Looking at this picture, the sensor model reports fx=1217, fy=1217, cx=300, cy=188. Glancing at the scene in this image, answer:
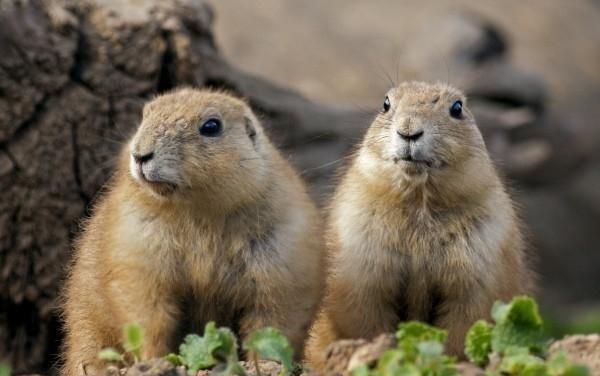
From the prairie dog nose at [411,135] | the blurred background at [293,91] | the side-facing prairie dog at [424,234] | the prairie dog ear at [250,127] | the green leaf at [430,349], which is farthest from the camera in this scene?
the blurred background at [293,91]

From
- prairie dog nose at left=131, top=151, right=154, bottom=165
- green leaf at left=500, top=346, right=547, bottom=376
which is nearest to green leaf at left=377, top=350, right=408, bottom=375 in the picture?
green leaf at left=500, top=346, right=547, bottom=376

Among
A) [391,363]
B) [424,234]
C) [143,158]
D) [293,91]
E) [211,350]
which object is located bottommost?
[391,363]

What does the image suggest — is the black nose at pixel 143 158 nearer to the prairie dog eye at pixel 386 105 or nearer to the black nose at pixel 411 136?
the black nose at pixel 411 136

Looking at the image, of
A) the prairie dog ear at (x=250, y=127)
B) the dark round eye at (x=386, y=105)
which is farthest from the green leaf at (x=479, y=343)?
the prairie dog ear at (x=250, y=127)

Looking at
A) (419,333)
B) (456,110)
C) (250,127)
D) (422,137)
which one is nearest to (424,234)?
(422,137)

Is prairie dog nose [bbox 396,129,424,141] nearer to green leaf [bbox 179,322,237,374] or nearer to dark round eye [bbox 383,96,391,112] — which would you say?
dark round eye [bbox 383,96,391,112]

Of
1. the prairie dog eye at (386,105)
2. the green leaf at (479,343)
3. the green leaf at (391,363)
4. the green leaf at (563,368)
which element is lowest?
the green leaf at (391,363)

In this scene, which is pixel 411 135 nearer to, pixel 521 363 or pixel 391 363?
pixel 521 363
